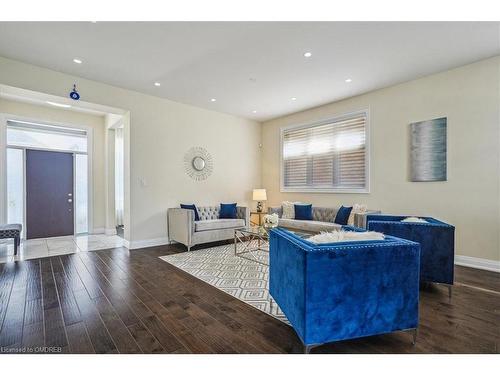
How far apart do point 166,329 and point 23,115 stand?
6143mm

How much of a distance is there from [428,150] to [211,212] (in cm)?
437

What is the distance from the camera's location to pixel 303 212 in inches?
215

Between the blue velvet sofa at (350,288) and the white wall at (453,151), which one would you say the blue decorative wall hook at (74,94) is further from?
the white wall at (453,151)

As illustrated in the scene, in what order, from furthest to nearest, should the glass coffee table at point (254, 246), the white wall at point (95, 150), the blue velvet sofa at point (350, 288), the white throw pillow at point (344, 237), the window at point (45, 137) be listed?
the white wall at point (95, 150) → the window at point (45, 137) → the glass coffee table at point (254, 246) → the white throw pillow at point (344, 237) → the blue velvet sofa at point (350, 288)

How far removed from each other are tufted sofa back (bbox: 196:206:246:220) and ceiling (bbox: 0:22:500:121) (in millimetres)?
2531

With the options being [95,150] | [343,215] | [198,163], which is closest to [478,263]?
[343,215]

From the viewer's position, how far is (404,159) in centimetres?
448

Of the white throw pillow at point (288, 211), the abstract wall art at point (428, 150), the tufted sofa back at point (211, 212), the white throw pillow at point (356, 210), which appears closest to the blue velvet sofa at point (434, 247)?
the white throw pillow at point (356, 210)

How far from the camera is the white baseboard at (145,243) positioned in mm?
4938

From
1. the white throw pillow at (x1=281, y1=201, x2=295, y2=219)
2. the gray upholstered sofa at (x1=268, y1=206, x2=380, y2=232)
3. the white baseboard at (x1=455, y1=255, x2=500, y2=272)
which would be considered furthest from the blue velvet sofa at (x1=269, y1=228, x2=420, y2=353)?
the white throw pillow at (x1=281, y1=201, x2=295, y2=219)

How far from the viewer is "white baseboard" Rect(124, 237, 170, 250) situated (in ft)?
16.2

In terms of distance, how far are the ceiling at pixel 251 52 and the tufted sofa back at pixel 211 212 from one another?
253 cm

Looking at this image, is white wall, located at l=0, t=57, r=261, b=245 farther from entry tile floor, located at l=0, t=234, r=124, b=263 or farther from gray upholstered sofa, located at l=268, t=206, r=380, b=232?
gray upholstered sofa, located at l=268, t=206, r=380, b=232
